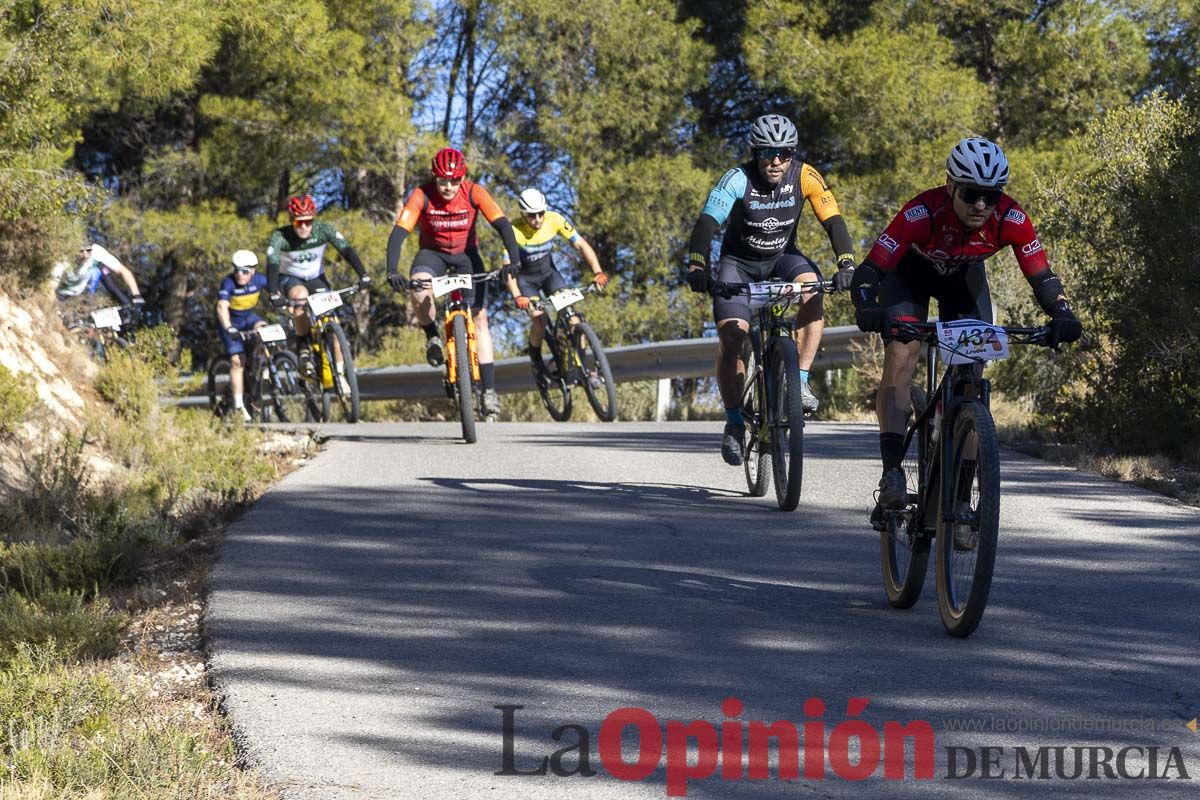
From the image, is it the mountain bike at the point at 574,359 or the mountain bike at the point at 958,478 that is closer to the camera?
the mountain bike at the point at 958,478

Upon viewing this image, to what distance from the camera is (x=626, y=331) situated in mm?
28469

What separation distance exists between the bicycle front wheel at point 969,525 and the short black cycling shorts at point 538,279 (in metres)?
9.14

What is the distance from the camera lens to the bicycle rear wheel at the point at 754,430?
9.39 meters

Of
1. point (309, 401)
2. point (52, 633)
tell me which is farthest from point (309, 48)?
point (52, 633)

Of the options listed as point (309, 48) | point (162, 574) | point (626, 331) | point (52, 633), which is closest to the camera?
point (52, 633)

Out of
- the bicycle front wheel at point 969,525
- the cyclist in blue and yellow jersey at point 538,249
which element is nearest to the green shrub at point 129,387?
the cyclist in blue and yellow jersey at point 538,249

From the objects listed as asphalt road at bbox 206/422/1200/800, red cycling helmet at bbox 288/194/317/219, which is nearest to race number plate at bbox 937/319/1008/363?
asphalt road at bbox 206/422/1200/800

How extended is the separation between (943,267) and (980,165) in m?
0.78

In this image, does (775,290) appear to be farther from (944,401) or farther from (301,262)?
(301,262)

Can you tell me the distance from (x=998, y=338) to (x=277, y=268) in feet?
37.9

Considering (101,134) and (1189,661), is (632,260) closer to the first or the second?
(101,134)

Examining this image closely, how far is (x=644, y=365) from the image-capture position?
60.4 ft

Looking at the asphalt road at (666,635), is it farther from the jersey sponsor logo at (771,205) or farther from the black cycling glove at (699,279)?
the jersey sponsor logo at (771,205)

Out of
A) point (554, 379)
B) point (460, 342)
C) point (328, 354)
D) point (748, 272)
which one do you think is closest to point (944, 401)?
point (748, 272)
